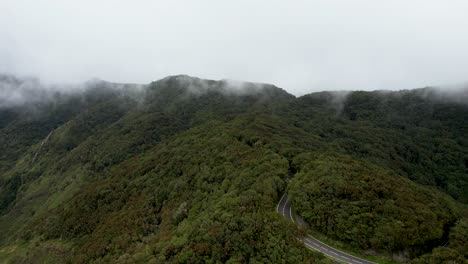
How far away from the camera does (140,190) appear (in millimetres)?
172500

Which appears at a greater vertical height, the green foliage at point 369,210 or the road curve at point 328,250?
the green foliage at point 369,210

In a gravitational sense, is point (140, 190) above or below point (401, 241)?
below

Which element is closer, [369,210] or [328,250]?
[328,250]

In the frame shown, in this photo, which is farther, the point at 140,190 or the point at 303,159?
the point at 140,190

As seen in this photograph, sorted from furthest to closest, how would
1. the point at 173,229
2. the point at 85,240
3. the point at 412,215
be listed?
1. the point at 85,240
2. the point at 173,229
3. the point at 412,215

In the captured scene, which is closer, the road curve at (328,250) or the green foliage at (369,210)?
the road curve at (328,250)

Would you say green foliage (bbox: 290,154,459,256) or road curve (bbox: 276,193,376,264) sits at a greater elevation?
green foliage (bbox: 290,154,459,256)

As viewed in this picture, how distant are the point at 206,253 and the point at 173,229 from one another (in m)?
32.7

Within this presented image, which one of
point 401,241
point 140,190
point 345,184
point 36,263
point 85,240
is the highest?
point 345,184

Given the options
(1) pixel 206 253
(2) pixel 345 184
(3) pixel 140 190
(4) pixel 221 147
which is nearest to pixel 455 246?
(2) pixel 345 184

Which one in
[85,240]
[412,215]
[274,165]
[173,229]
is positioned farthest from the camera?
[85,240]

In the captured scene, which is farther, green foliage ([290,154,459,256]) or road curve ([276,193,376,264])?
green foliage ([290,154,459,256])

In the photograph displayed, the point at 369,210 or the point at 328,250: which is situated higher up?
the point at 369,210

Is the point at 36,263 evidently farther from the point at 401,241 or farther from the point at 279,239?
the point at 401,241
